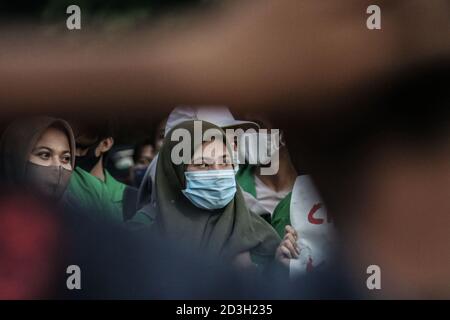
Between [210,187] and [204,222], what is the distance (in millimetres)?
195

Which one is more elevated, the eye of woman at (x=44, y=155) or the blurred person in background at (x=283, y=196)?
the eye of woman at (x=44, y=155)

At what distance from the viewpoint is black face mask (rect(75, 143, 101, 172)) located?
448 centimetres

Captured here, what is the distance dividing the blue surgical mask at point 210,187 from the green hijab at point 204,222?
0.09ft

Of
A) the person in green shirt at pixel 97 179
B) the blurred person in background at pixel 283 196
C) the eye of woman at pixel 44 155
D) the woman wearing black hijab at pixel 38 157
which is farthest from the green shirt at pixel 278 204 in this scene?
the eye of woman at pixel 44 155

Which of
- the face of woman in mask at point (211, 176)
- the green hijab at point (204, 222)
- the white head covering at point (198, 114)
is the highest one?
the white head covering at point (198, 114)

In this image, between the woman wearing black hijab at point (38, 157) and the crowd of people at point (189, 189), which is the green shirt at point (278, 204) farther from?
the woman wearing black hijab at point (38, 157)

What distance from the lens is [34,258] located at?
179 inches

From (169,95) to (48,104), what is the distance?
65 cm

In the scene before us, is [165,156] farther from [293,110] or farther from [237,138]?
[293,110]

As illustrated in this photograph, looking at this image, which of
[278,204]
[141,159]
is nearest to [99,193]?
[141,159]

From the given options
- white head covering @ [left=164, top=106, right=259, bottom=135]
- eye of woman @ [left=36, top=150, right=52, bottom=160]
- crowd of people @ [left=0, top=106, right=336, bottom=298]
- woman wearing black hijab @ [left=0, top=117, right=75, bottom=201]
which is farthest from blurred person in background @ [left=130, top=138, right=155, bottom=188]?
eye of woman @ [left=36, top=150, right=52, bottom=160]

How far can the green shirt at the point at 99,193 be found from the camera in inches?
177
